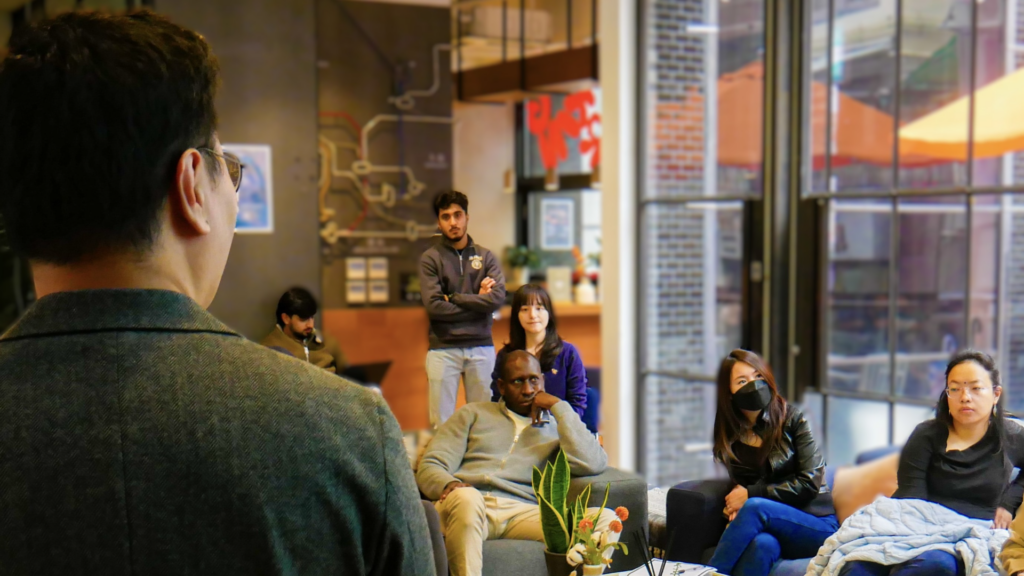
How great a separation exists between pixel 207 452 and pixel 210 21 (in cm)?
642

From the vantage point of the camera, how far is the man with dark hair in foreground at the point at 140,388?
832 millimetres

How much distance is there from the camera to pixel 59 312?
0.87 m

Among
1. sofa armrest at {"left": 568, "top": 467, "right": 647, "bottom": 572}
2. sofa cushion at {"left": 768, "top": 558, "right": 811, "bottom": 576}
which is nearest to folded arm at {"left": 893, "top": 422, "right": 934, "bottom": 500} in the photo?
sofa cushion at {"left": 768, "top": 558, "right": 811, "bottom": 576}

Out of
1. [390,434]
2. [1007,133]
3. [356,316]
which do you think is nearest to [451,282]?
[390,434]

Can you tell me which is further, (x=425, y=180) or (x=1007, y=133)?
(x=425, y=180)

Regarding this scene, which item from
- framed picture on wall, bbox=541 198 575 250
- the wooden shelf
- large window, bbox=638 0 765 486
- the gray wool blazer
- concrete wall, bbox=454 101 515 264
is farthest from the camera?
framed picture on wall, bbox=541 198 575 250

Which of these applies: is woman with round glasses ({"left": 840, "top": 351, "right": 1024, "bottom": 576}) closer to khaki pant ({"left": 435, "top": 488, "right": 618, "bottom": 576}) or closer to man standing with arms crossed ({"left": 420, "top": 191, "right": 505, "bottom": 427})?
khaki pant ({"left": 435, "top": 488, "right": 618, "bottom": 576})

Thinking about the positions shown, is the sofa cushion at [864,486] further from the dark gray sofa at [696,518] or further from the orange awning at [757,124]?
the orange awning at [757,124]

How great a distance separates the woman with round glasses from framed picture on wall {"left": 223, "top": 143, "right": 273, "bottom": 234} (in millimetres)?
5670

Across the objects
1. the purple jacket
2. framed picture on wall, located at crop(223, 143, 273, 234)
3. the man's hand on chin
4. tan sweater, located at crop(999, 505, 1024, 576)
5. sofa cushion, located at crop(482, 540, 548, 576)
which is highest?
framed picture on wall, located at crop(223, 143, 273, 234)

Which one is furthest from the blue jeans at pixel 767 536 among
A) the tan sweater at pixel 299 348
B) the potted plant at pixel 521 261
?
the potted plant at pixel 521 261

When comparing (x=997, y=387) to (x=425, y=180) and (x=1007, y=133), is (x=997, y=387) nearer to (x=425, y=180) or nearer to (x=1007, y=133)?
(x=1007, y=133)

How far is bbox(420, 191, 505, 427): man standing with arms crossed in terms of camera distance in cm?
210

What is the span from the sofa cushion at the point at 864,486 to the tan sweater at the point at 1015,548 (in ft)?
→ 0.74
